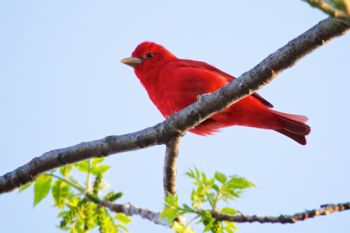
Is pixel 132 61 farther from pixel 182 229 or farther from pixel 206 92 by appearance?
pixel 182 229

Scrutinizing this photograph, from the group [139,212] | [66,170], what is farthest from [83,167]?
[139,212]

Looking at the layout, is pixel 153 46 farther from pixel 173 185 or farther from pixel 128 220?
pixel 128 220

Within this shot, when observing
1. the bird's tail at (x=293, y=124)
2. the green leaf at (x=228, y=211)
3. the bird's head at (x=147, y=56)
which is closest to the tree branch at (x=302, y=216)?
the green leaf at (x=228, y=211)

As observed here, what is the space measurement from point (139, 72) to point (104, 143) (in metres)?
2.94

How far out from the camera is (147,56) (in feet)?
20.6

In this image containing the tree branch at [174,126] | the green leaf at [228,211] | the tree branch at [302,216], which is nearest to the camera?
the tree branch at [302,216]

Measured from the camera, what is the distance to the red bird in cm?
491

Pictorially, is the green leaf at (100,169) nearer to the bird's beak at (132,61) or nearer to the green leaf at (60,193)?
the green leaf at (60,193)

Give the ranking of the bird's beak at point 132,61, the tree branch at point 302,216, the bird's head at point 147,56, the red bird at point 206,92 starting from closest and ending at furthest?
the tree branch at point 302,216 < the red bird at point 206,92 < the bird's head at point 147,56 < the bird's beak at point 132,61

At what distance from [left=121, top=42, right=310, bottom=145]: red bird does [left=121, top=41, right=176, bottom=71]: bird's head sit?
15.5 inches

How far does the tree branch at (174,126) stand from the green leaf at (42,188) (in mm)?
389

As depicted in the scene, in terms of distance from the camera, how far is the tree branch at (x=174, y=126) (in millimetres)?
2557

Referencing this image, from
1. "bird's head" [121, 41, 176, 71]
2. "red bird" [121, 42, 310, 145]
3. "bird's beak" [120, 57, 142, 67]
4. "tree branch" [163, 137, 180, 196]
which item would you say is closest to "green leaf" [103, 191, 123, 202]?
"tree branch" [163, 137, 180, 196]

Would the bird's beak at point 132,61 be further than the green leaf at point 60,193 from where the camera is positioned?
Yes
